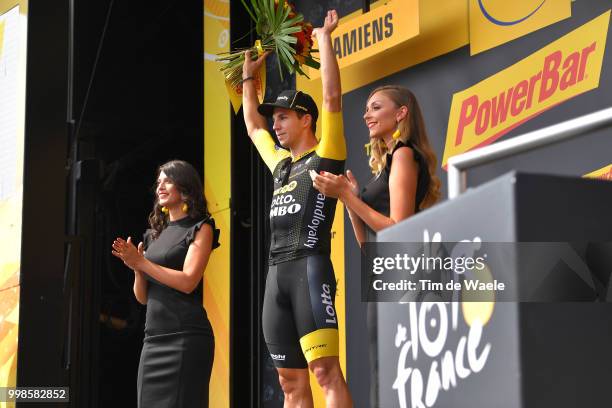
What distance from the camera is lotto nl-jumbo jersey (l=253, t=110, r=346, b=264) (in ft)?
11.2

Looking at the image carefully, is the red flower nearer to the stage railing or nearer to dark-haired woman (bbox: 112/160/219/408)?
dark-haired woman (bbox: 112/160/219/408)

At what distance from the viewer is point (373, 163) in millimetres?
3445

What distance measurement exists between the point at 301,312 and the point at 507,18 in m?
1.56

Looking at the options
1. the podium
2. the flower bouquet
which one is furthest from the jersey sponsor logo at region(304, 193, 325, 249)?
the podium

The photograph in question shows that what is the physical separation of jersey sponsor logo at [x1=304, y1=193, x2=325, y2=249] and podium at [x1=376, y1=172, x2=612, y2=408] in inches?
95.9

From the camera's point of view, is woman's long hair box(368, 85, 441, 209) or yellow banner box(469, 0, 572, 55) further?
yellow banner box(469, 0, 572, 55)

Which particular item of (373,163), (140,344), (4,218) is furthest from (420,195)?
(140,344)

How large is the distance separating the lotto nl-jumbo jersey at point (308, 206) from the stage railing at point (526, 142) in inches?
91.3

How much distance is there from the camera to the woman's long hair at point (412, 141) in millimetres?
3258

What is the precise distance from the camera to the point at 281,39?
409cm

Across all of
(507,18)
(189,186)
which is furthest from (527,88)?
(189,186)

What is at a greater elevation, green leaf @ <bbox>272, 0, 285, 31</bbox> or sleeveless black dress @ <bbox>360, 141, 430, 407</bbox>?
green leaf @ <bbox>272, 0, 285, 31</bbox>

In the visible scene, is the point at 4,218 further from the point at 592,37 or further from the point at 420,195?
the point at 592,37

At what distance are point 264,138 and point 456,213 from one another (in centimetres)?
297
